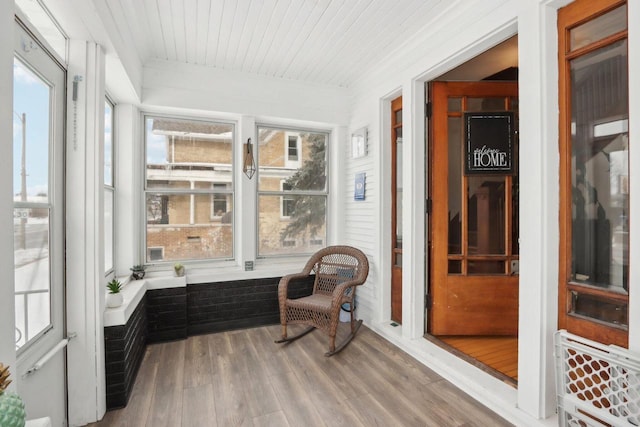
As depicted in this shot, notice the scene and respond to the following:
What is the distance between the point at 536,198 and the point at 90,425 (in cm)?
309

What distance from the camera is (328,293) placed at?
140 inches

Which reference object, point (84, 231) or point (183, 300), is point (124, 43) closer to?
point (84, 231)

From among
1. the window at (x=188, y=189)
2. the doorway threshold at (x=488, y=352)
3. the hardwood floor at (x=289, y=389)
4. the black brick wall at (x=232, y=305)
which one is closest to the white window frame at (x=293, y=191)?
the window at (x=188, y=189)

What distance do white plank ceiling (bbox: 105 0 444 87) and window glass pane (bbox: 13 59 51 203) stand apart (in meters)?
0.76

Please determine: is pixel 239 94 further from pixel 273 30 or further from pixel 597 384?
pixel 597 384

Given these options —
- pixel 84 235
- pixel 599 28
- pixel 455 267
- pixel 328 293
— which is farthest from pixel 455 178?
pixel 84 235

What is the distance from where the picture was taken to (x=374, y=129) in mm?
3545

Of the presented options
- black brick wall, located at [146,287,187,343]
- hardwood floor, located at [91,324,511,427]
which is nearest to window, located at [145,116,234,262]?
black brick wall, located at [146,287,187,343]

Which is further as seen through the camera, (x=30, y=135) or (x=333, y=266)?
(x=333, y=266)

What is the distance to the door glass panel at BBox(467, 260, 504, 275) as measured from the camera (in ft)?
9.86

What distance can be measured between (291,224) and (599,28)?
322 cm

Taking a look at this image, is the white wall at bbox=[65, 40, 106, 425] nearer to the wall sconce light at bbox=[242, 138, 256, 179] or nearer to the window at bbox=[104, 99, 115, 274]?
the window at bbox=[104, 99, 115, 274]

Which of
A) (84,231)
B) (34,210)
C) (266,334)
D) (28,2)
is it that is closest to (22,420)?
(34,210)

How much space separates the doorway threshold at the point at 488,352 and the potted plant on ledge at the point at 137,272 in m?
2.81
